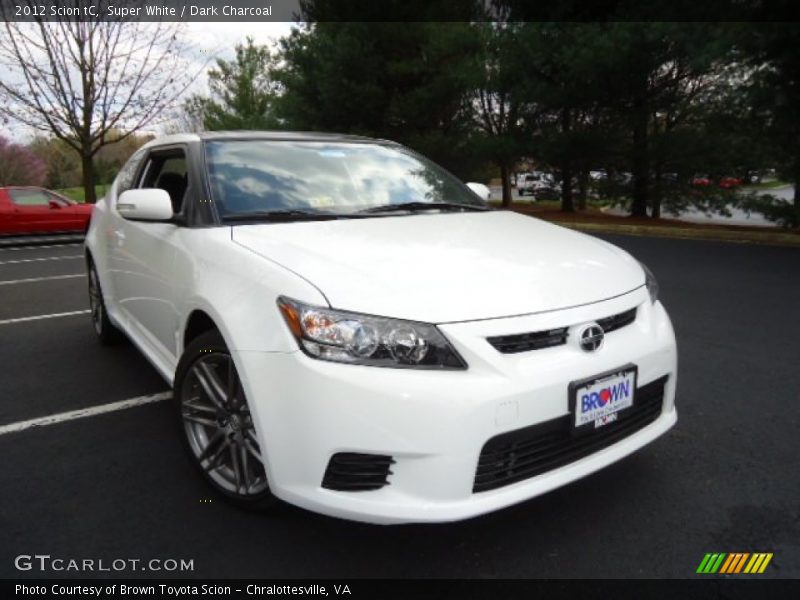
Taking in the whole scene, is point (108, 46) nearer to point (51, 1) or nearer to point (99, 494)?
point (51, 1)

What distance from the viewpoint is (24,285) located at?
25.1 ft

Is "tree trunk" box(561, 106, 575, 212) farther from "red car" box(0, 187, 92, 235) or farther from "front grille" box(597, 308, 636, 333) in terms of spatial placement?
"front grille" box(597, 308, 636, 333)

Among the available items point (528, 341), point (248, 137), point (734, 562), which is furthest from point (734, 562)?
point (248, 137)

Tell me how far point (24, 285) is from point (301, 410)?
7453 mm

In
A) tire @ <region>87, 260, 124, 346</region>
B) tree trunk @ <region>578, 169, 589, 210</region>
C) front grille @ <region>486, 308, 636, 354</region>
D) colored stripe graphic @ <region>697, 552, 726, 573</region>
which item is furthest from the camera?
tree trunk @ <region>578, 169, 589, 210</region>

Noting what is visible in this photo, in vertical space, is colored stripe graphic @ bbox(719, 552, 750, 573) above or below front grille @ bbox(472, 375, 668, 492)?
below

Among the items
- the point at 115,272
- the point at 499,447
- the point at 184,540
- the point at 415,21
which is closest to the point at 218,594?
the point at 184,540

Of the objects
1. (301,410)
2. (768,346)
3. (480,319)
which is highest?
(480,319)

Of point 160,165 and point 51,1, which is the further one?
point 51,1

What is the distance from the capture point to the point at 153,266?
2.97 m

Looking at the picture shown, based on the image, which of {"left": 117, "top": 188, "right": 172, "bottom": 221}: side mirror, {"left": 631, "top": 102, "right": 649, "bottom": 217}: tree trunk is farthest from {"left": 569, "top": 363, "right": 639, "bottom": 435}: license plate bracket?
{"left": 631, "top": 102, "right": 649, "bottom": 217}: tree trunk

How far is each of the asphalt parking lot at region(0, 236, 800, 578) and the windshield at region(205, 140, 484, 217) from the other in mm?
1286

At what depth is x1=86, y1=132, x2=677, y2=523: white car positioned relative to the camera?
1.78 metres

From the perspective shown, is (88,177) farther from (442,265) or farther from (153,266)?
(442,265)
